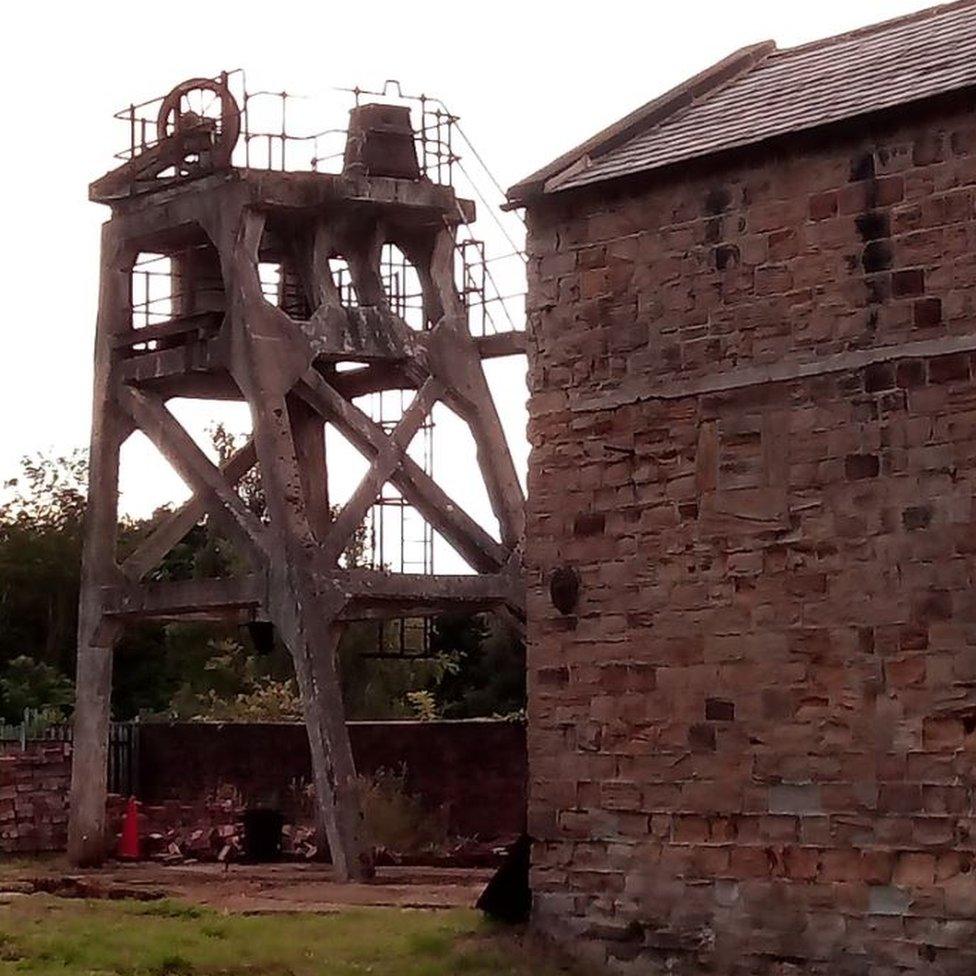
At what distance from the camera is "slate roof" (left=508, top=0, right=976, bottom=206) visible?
Result: 648 inches

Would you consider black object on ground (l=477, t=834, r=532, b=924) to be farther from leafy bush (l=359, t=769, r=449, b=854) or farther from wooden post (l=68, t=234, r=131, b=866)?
wooden post (l=68, t=234, r=131, b=866)

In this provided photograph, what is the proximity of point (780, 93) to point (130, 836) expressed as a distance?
13.3 metres

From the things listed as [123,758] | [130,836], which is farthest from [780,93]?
[123,758]

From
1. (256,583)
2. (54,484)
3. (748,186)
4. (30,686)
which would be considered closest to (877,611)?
(748,186)

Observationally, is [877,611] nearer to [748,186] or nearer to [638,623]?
[638,623]

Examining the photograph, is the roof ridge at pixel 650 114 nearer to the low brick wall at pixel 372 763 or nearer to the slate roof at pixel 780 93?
the slate roof at pixel 780 93

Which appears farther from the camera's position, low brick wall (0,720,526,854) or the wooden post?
Answer: low brick wall (0,720,526,854)

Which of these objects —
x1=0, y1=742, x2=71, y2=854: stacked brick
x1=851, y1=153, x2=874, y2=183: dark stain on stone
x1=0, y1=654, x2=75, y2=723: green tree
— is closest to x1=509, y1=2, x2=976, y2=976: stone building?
x1=851, y1=153, x2=874, y2=183: dark stain on stone

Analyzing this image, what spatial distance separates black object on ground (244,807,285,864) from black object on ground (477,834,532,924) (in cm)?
880

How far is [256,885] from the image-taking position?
75.6 ft

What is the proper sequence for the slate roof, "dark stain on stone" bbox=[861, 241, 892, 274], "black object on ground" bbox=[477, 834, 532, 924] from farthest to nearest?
"black object on ground" bbox=[477, 834, 532, 924], the slate roof, "dark stain on stone" bbox=[861, 241, 892, 274]

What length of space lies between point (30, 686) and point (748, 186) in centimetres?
3256

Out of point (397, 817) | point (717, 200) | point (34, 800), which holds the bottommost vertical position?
point (397, 817)

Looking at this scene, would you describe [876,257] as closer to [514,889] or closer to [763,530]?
[763,530]
